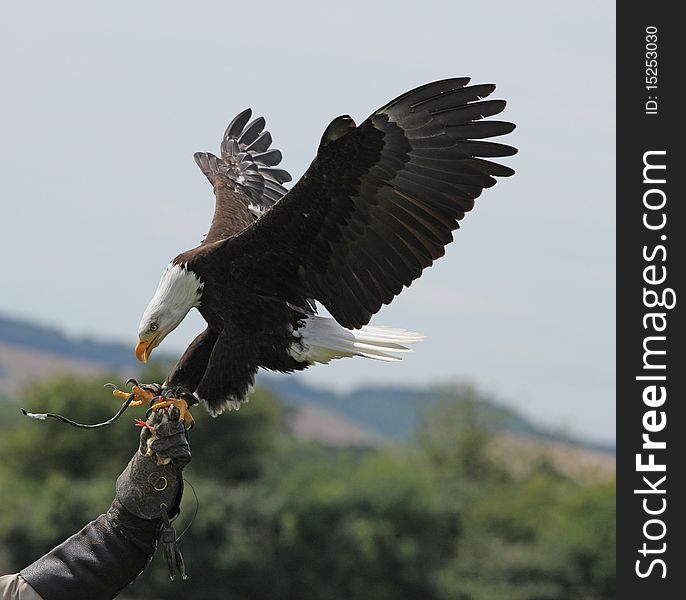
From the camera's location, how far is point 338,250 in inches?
166

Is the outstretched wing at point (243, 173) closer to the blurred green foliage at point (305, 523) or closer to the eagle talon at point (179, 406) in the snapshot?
the eagle talon at point (179, 406)

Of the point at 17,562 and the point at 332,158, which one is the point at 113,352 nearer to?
the point at 17,562

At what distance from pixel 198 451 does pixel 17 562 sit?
538 centimetres

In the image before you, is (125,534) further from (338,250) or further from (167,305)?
(338,250)

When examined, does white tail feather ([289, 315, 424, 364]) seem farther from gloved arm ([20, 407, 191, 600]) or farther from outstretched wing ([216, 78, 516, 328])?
gloved arm ([20, 407, 191, 600])

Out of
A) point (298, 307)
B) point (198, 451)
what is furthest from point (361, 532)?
point (298, 307)

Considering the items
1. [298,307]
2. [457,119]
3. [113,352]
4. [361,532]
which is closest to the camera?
[457,119]

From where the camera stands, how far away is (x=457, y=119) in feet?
13.1

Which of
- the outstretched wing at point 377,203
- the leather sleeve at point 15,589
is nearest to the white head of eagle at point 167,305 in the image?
the outstretched wing at point 377,203

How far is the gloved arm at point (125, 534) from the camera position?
293 cm

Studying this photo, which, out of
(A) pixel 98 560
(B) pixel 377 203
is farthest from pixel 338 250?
(A) pixel 98 560

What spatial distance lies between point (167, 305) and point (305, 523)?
26189mm

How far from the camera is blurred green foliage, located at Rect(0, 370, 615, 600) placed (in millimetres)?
29172

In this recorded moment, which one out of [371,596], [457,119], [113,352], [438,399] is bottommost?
[371,596]
